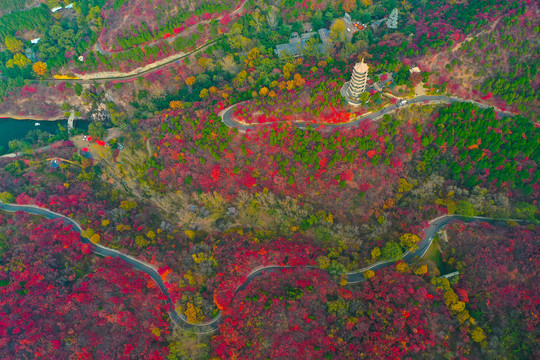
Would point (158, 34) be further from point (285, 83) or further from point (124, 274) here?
point (124, 274)

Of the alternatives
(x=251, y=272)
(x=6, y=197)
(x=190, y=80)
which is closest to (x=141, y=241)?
(x=251, y=272)

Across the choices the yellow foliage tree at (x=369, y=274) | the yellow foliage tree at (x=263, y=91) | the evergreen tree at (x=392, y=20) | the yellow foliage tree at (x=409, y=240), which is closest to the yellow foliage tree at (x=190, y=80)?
the yellow foliage tree at (x=263, y=91)

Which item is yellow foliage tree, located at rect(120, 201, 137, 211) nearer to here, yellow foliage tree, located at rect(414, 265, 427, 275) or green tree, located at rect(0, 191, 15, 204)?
green tree, located at rect(0, 191, 15, 204)

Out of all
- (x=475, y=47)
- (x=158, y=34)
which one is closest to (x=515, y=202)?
(x=475, y=47)

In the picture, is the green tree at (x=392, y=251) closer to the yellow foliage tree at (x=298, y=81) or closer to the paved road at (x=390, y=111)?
the paved road at (x=390, y=111)

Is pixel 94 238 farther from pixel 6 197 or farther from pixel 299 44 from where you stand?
pixel 299 44

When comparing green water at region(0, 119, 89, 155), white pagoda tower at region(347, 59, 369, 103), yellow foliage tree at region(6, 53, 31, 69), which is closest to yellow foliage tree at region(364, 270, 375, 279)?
white pagoda tower at region(347, 59, 369, 103)
